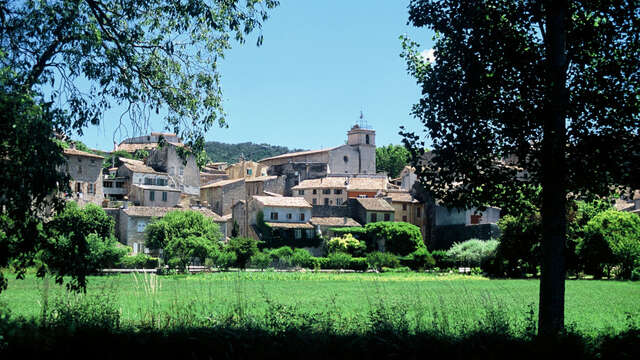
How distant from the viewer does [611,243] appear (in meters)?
41.2

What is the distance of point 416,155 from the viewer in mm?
11289

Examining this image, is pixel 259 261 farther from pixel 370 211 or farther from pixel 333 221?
pixel 370 211

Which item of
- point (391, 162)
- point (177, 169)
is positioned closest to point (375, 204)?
point (177, 169)

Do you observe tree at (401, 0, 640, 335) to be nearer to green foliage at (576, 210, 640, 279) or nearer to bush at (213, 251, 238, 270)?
green foliage at (576, 210, 640, 279)

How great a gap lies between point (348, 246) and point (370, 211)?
9.53m

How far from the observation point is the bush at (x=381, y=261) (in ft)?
199

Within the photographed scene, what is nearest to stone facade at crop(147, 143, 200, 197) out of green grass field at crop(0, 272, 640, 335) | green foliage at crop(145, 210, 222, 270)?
green foliage at crop(145, 210, 222, 270)

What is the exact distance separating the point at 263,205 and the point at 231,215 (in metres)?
7.91

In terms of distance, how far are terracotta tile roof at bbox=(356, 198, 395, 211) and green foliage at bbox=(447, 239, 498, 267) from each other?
18.1m

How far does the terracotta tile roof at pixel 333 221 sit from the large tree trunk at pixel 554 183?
63694mm

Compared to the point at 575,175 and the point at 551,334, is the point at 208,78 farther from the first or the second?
the point at 551,334

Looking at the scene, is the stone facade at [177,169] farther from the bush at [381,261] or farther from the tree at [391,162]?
the tree at [391,162]

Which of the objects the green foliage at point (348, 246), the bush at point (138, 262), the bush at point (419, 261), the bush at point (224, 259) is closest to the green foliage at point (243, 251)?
the bush at point (224, 259)

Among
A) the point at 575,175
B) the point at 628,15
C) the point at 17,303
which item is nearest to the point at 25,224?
the point at 575,175
